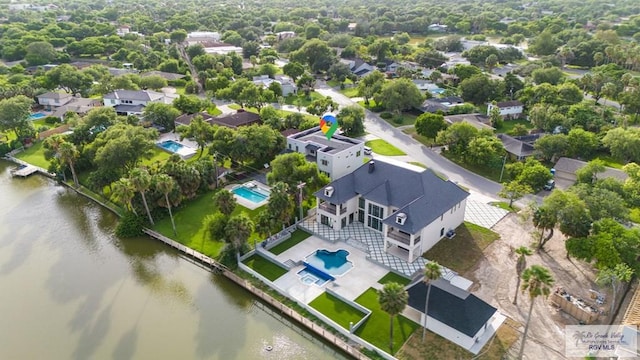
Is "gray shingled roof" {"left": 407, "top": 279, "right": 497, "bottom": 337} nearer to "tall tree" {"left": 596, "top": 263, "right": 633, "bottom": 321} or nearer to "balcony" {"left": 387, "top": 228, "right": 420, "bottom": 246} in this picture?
"balcony" {"left": 387, "top": 228, "right": 420, "bottom": 246}

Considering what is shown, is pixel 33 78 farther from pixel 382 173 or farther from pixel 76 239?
pixel 382 173

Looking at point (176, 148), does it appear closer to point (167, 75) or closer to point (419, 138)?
point (419, 138)

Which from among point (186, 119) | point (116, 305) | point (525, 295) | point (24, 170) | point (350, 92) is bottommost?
point (350, 92)

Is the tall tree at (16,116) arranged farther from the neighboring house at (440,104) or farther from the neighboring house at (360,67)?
the neighboring house at (360,67)

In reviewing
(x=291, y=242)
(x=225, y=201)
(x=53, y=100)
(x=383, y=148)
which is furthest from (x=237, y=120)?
(x=53, y=100)

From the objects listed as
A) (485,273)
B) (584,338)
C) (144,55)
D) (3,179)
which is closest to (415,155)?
(485,273)

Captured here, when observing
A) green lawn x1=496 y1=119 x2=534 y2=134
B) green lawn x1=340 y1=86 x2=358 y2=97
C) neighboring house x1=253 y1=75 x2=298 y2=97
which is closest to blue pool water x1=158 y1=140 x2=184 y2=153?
neighboring house x1=253 y1=75 x2=298 y2=97
